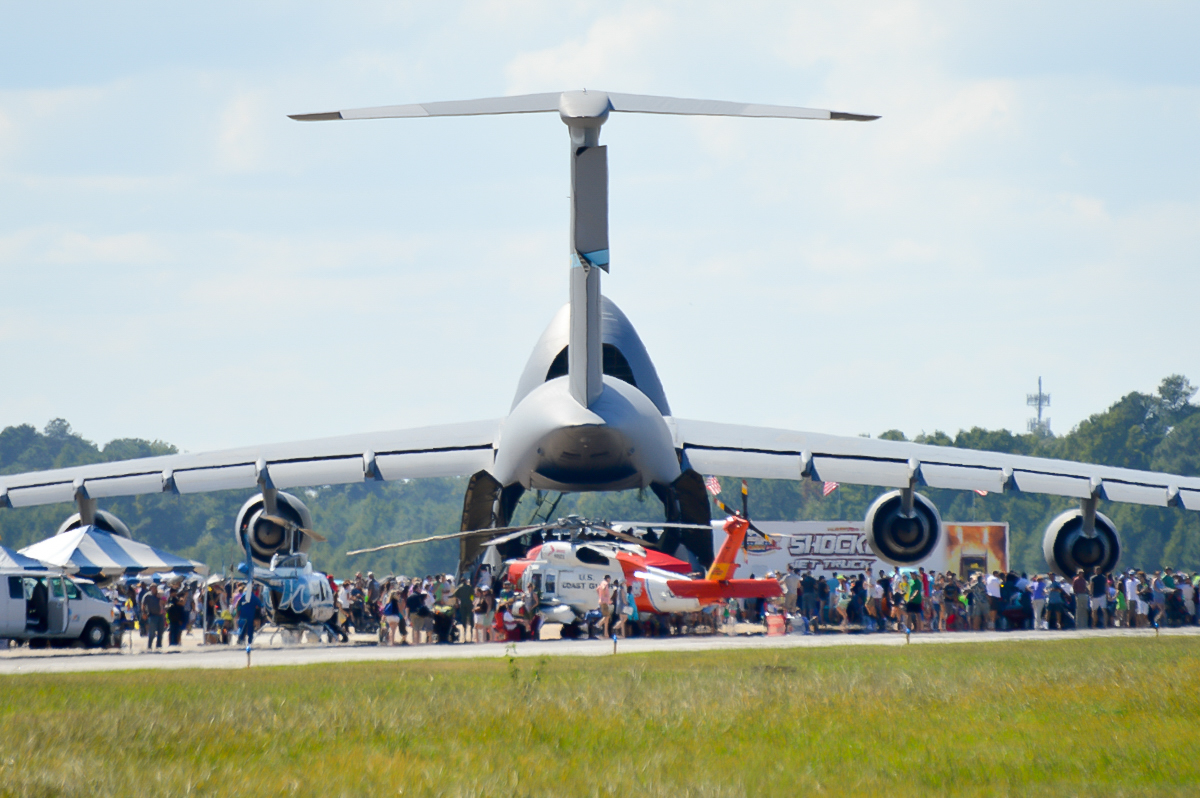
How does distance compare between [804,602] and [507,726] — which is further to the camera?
[804,602]

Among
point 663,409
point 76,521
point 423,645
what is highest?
point 663,409

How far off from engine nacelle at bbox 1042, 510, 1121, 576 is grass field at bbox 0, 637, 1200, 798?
854 cm

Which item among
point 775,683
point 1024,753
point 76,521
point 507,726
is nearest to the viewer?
point 1024,753

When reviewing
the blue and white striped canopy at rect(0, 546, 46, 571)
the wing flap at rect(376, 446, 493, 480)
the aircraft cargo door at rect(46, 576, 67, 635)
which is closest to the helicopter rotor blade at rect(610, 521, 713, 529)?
the wing flap at rect(376, 446, 493, 480)

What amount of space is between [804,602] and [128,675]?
17143mm

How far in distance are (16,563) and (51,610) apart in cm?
117

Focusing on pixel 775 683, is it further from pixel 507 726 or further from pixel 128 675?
pixel 128 675

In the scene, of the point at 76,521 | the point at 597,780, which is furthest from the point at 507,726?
the point at 76,521

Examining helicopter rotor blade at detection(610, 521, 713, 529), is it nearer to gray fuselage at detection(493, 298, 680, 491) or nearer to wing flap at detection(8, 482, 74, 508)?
gray fuselage at detection(493, 298, 680, 491)

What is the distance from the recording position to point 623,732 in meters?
11.2

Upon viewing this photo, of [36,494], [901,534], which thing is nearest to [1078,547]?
[901,534]

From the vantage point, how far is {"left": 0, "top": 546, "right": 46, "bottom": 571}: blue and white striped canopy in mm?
25845

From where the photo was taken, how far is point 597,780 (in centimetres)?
878

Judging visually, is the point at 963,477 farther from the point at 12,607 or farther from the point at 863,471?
the point at 12,607
